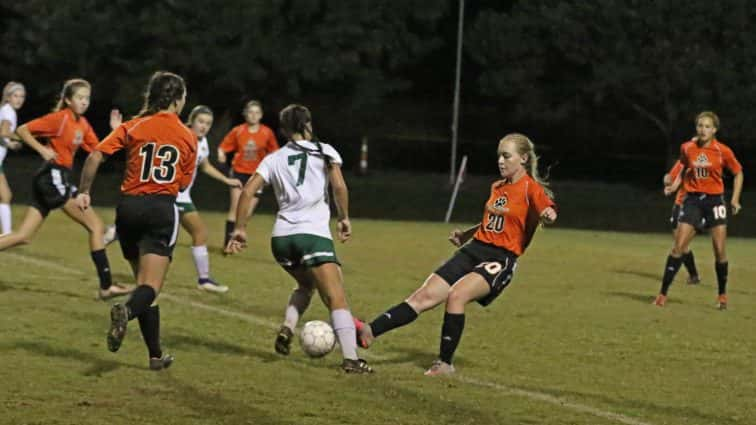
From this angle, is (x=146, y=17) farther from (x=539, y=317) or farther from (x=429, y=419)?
(x=429, y=419)

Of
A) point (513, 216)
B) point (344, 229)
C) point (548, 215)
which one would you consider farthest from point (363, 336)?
point (548, 215)

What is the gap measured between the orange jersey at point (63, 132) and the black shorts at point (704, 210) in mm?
6265

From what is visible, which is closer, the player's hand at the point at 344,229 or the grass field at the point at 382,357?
the grass field at the point at 382,357

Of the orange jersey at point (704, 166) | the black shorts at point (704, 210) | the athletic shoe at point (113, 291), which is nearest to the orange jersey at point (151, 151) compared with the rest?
the athletic shoe at point (113, 291)

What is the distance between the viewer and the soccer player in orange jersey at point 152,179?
1006 centimetres

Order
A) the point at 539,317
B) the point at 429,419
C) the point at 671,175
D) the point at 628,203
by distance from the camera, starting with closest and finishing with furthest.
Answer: the point at 429,419, the point at 539,317, the point at 671,175, the point at 628,203

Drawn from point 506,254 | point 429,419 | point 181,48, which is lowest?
point 429,419

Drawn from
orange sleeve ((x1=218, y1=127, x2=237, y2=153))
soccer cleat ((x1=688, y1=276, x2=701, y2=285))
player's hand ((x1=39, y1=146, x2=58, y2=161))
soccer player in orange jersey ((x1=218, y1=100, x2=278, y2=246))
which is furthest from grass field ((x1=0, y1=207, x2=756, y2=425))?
A: orange sleeve ((x1=218, y1=127, x2=237, y2=153))

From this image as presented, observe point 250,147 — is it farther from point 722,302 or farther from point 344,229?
point 344,229

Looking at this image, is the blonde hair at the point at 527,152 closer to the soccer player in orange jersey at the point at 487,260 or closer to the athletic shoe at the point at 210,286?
the soccer player in orange jersey at the point at 487,260

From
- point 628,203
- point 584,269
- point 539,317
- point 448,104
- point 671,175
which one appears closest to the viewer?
point 539,317

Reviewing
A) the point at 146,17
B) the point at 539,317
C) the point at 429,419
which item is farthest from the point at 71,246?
the point at 146,17

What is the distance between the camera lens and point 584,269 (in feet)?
66.8

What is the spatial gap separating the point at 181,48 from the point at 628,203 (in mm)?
12511
